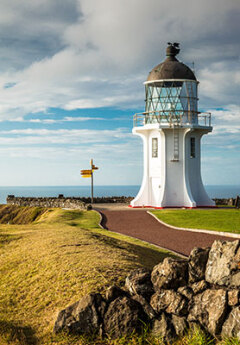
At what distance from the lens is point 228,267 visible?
7859mm

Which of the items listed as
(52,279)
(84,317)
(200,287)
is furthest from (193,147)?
(84,317)

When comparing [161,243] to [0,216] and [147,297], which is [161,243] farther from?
[0,216]

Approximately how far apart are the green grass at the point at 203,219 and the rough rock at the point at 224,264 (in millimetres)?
12355

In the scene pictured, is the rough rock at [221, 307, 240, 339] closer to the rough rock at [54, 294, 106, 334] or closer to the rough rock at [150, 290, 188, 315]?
the rough rock at [150, 290, 188, 315]

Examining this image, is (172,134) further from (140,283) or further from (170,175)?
(140,283)

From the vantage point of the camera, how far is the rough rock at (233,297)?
722 centimetres

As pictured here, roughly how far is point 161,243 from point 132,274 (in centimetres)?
900

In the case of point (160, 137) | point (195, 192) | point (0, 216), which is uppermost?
point (160, 137)

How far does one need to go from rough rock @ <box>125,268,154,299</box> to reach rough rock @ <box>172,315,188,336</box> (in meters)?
0.81

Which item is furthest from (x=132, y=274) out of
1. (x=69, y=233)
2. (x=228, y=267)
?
(x=69, y=233)

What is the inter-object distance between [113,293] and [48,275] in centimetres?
269

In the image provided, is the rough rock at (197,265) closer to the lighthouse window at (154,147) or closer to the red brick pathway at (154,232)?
the red brick pathway at (154,232)

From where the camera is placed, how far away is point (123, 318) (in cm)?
785

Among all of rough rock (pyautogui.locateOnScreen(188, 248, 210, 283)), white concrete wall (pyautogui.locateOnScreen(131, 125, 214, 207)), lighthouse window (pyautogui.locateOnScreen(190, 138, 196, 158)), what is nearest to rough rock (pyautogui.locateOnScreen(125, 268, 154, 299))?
rough rock (pyautogui.locateOnScreen(188, 248, 210, 283))
